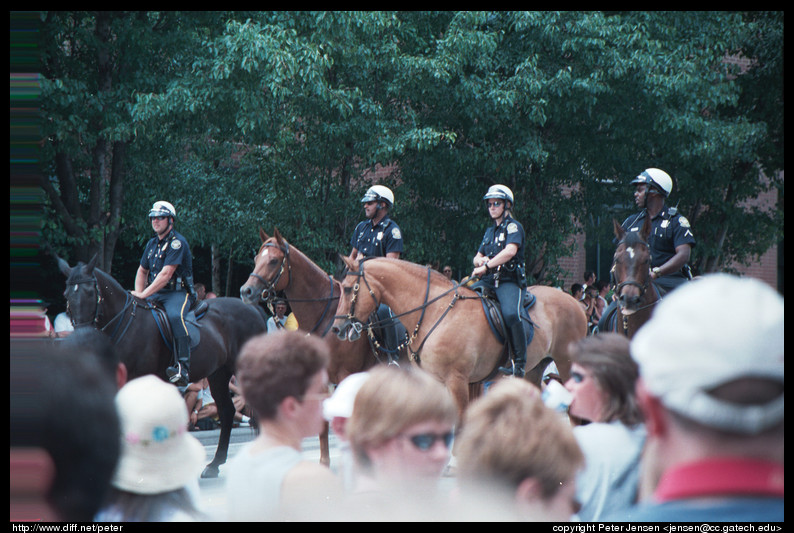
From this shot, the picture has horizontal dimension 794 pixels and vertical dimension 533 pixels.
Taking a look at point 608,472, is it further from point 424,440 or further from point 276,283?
point 276,283

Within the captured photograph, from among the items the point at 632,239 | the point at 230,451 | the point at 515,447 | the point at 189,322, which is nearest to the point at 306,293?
the point at 189,322

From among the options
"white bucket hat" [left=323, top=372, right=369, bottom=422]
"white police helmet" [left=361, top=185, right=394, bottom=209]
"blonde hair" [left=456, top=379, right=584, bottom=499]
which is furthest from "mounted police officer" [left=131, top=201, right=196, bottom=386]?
"blonde hair" [left=456, top=379, right=584, bottom=499]

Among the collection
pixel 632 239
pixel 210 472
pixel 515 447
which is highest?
pixel 515 447

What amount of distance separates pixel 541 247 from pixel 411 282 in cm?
928

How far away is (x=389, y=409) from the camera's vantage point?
8.66 feet

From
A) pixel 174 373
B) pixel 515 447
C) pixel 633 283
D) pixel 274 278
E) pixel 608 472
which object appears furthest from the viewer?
pixel 274 278

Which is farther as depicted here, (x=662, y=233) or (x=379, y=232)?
(x=379, y=232)

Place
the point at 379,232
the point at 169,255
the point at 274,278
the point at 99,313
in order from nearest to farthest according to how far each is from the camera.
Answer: the point at 99,313 → the point at 274,278 → the point at 169,255 → the point at 379,232

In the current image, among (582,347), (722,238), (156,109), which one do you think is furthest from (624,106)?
(582,347)

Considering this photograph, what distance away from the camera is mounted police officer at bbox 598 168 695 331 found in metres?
9.02

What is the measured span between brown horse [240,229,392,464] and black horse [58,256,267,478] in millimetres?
958

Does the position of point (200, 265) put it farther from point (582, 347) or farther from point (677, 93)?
point (582, 347)

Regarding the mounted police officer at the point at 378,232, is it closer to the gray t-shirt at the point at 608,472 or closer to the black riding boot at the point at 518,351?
the black riding boot at the point at 518,351

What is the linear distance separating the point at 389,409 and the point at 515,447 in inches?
17.9
